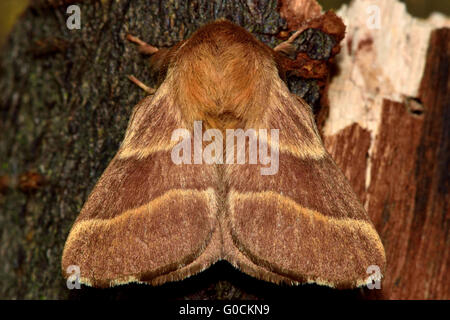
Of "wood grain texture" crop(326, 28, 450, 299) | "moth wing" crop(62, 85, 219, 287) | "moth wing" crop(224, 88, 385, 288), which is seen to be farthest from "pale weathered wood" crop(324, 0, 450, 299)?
"moth wing" crop(62, 85, 219, 287)

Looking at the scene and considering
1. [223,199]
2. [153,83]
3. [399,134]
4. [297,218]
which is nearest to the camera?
[297,218]

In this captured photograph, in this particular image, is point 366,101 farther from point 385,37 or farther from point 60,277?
point 60,277

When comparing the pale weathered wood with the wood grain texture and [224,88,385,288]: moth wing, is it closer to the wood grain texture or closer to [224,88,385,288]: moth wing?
the wood grain texture

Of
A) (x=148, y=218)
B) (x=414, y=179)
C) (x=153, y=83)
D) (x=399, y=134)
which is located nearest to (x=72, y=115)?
(x=153, y=83)

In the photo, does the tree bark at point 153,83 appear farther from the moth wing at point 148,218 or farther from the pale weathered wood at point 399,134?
the moth wing at point 148,218

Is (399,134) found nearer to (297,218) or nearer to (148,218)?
(297,218)

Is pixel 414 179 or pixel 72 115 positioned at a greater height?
pixel 72 115
